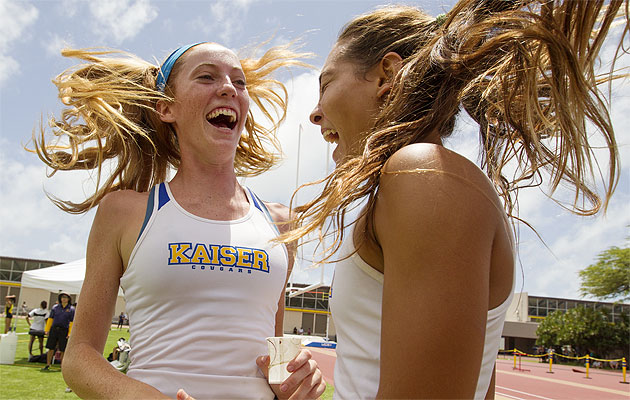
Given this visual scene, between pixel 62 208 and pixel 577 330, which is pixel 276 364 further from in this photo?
pixel 577 330

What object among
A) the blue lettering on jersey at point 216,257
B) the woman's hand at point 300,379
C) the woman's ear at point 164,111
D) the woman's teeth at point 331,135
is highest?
the woman's ear at point 164,111

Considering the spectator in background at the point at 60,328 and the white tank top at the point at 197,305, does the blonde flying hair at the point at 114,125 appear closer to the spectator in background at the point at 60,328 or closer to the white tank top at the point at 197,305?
the white tank top at the point at 197,305

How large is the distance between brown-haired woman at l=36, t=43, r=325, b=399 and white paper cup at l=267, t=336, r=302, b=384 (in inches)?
1.9

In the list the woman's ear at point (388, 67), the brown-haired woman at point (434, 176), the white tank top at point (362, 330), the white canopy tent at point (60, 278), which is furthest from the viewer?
the white canopy tent at point (60, 278)

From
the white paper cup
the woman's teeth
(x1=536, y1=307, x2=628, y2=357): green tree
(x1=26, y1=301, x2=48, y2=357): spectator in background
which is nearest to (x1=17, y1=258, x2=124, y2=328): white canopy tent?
(x1=26, y1=301, x2=48, y2=357): spectator in background

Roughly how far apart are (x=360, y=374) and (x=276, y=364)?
0.72 m

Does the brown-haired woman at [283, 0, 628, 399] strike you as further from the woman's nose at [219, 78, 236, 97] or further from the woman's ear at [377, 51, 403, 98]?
the woman's nose at [219, 78, 236, 97]

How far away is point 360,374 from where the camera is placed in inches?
48.6

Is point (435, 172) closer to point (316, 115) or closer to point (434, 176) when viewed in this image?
point (434, 176)

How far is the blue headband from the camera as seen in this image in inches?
98.1

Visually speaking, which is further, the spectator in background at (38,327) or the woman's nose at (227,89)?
Answer: the spectator in background at (38,327)

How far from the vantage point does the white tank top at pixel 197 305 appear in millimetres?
1921

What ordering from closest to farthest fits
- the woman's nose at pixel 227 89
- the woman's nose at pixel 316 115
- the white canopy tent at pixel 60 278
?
the woman's nose at pixel 316 115 → the woman's nose at pixel 227 89 → the white canopy tent at pixel 60 278

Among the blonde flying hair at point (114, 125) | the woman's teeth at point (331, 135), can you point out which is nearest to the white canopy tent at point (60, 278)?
the blonde flying hair at point (114, 125)
